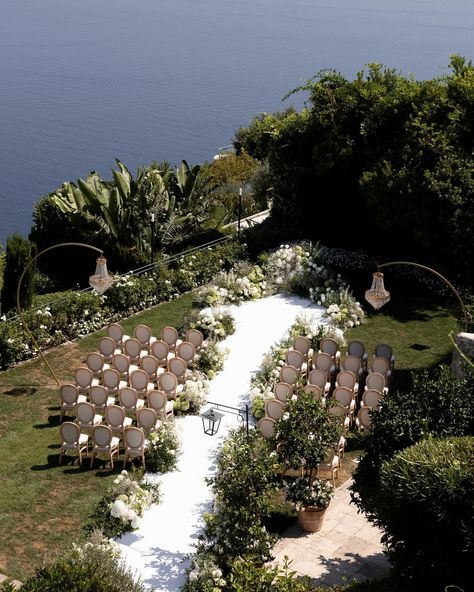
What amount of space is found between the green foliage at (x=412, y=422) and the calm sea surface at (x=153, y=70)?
4342 centimetres

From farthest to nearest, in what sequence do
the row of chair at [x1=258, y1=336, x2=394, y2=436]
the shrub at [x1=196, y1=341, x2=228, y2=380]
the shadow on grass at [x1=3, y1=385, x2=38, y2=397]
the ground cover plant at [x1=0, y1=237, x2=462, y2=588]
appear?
the shrub at [x1=196, y1=341, x2=228, y2=380] → the shadow on grass at [x1=3, y1=385, x2=38, y2=397] → the row of chair at [x1=258, y1=336, x2=394, y2=436] → the ground cover plant at [x1=0, y1=237, x2=462, y2=588]

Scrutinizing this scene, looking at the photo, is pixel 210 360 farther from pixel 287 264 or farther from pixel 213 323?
pixel 287 264

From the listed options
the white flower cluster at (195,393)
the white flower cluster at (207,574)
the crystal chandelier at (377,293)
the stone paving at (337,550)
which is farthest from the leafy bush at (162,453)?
the crystal chandelier at (377,293)

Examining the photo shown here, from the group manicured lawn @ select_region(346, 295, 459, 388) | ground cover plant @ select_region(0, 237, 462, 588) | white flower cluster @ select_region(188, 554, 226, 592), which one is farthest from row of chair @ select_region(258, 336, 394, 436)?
white flower cluster @ select_region(188, 554, 226, 592)

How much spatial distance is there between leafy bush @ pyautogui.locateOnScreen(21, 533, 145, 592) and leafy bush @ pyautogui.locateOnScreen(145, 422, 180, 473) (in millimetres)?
2976

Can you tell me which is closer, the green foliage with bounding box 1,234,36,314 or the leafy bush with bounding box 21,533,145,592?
the leafy bush with bounding box 21,533,145,592

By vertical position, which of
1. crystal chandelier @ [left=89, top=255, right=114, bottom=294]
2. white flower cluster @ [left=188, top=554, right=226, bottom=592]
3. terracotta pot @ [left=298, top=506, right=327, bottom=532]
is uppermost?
crystal chandelier @ [left=89, top=255, right=114, bottom=294]

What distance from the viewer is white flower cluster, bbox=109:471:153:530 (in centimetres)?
1413

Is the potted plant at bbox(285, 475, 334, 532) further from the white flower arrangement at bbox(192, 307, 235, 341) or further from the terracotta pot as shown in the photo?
the white flower arrangement at bbox(192, 307, 235, 341)

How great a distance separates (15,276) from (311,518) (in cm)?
1078

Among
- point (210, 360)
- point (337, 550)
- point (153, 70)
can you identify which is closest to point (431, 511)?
point (337, 550)

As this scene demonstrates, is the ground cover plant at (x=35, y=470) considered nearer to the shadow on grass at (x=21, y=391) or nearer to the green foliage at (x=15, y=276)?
the shadow on grass at (x=21, y=391)

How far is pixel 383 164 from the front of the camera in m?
24.6

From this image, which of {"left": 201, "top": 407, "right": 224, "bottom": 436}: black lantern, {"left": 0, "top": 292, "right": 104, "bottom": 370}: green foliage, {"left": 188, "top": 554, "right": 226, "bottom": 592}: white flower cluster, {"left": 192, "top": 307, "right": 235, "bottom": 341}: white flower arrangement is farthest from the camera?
{"left": 192, "top": 307, "right": 235, "bottom": 341}: white flower arrangement
